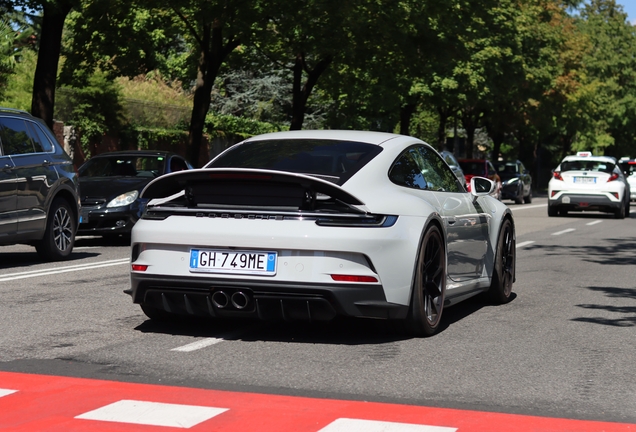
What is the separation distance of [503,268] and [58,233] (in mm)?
6041

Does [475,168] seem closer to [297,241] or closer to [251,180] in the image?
[251,180]

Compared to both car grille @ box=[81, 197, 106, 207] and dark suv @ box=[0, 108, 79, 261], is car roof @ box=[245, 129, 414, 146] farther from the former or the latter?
car grille @ box=[81, 197, 106, 207]

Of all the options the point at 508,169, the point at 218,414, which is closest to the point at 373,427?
the point at 218,414

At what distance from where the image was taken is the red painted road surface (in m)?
4.95

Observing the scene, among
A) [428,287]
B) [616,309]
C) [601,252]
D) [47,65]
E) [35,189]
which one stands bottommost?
[601,252]

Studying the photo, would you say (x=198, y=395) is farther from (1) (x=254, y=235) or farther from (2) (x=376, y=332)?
(2) (x=376, y=332)

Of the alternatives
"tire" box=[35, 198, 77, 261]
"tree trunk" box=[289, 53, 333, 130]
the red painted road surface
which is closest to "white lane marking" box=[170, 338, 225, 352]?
the red painted road surface

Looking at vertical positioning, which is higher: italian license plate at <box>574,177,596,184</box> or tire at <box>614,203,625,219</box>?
italian license plate at <box>574,177,596,184</box>

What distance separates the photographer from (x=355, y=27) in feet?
86.7

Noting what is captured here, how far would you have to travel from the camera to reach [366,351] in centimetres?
700

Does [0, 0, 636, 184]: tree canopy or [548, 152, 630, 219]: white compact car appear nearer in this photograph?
[0, 0, 636, 184]: tree canopy

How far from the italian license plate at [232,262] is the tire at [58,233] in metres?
6.62

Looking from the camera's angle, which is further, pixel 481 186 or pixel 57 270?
pixel 57 270

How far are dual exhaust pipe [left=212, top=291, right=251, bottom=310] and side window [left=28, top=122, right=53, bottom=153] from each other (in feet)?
22.2
